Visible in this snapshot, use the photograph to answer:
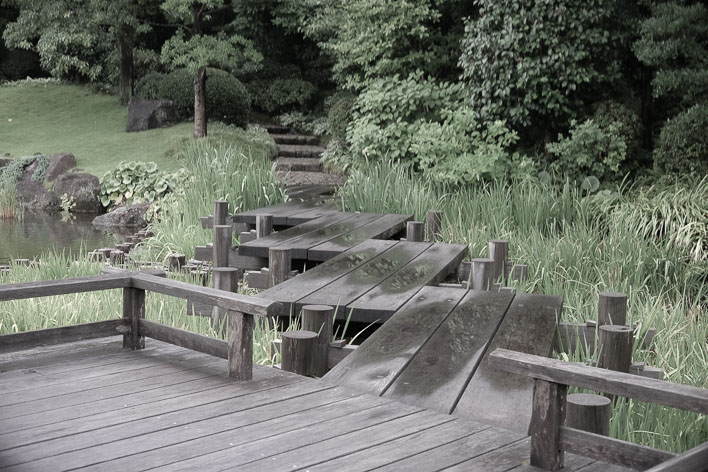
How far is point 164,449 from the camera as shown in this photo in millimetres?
2980

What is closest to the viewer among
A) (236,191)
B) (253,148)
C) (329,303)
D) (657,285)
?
(329,303)

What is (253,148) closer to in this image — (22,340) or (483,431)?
(22,340)

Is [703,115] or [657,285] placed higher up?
[703,115]

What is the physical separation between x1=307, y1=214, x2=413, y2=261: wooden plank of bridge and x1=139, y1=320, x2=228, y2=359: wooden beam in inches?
76.7

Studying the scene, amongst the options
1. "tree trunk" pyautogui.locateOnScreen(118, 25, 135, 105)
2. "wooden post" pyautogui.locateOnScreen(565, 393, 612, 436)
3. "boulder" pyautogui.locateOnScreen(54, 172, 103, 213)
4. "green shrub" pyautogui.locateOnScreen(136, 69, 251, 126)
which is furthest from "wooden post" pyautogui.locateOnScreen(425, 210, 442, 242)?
"tree trunk" pyautogui.locateOnScreen(118, 25, 135, 105)

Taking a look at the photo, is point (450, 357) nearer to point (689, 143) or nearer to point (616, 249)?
point (616, 249)

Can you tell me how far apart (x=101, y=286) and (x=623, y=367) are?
8.05 ft

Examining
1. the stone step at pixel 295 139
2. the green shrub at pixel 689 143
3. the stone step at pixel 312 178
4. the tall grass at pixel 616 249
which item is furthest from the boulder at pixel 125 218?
the green shrub at pixel 689 143

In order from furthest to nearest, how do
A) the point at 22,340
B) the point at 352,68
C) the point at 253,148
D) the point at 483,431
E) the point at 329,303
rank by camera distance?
the point at 352,68, the point at 253,148, the point at 329,303, the point at 22,340, the point at 483,431

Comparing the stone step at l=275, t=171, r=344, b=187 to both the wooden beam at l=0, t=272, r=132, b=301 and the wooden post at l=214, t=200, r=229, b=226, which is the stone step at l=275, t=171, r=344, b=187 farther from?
the wooden beam at l=0, t=272, r=132, b=301

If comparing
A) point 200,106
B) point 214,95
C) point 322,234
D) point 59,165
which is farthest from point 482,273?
point 214,95

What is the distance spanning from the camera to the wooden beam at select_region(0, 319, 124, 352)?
160 inches

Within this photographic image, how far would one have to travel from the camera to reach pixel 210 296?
3908mm

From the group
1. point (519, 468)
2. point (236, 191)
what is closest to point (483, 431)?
point (519, 468)
